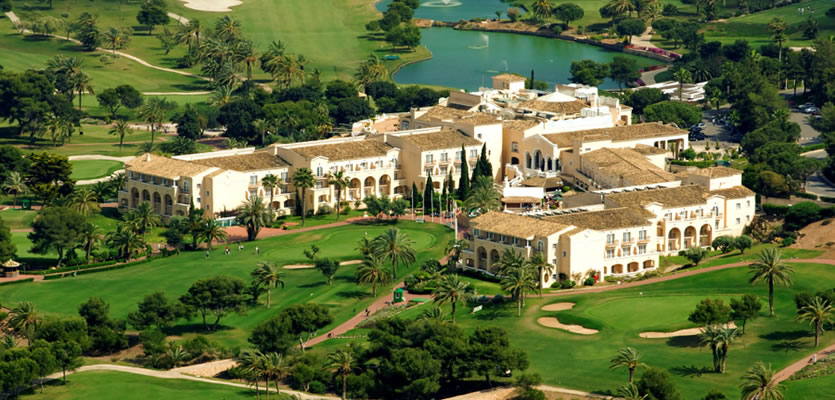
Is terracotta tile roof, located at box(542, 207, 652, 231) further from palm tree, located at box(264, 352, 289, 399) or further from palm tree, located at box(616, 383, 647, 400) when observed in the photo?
palm tree, located at box(264, 352, 289, 399)

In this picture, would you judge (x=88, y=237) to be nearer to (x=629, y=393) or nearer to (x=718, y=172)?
(x=718, y=172)

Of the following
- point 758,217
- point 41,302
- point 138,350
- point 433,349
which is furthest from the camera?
point 758,217

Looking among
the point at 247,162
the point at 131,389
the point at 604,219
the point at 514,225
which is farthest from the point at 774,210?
the point at 131,389

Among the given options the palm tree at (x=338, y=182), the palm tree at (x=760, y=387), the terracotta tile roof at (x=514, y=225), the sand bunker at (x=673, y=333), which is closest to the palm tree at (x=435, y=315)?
the terracotta tile roof at (x=514, y=225)

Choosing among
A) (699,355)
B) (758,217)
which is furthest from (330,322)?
(758,217)

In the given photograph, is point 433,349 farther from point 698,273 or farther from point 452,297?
point 698,273

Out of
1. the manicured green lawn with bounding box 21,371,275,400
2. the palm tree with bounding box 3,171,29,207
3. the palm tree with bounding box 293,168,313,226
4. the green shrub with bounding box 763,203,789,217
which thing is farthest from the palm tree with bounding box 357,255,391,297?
the palm tree with bounding box 3,171,29,207
